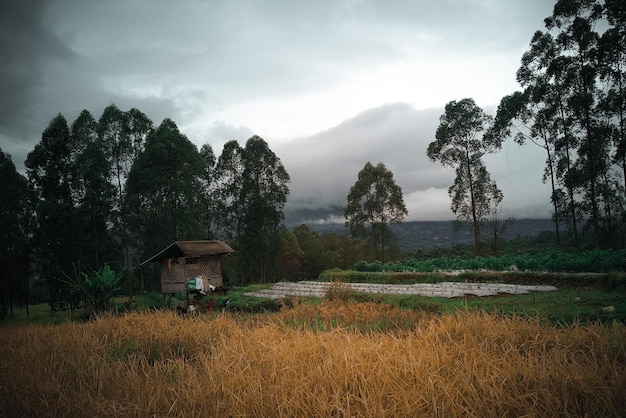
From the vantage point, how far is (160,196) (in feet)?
71.5

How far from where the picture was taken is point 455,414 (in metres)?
2.04

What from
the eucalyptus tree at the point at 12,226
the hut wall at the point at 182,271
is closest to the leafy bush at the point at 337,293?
the hut wall at the point at 182,271

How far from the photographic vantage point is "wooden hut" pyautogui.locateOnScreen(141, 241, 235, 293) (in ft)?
56.2

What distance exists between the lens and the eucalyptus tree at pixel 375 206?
2731 cm

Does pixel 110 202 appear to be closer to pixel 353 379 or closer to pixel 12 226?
pixel 12 226

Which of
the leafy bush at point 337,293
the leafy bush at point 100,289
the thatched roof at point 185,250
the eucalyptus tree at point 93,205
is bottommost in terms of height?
the leafy bush at point 337,293

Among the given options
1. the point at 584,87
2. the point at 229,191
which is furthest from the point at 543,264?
the point at 229,191

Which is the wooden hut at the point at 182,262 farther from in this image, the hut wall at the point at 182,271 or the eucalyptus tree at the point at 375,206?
the eucalyptus tree at the point at 375,206

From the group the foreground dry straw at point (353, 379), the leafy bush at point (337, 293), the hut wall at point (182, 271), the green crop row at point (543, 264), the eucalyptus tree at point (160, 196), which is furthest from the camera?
the eucalyptus tree at point (160, 196)

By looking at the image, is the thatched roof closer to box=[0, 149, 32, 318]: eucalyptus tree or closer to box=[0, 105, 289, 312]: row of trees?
box=[0, 105, 289, 312]: row of trees

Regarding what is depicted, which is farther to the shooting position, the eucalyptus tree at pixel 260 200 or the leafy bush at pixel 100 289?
the eucalyptus tree at pixel 260 200

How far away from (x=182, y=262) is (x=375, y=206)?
15.5 metres

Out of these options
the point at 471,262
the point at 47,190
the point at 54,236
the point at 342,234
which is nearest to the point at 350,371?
the point at 471,262

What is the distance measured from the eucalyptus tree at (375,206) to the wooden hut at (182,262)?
42.1 feet
